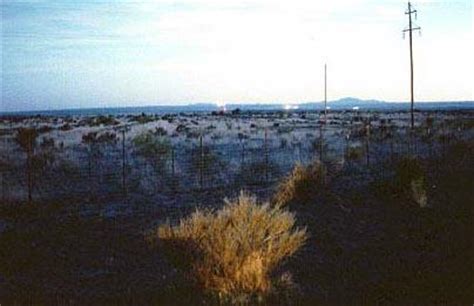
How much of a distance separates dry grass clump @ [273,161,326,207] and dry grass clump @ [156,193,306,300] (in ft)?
18.1

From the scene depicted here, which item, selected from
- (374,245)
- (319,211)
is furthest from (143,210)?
(374,245)

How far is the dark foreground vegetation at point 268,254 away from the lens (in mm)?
10266

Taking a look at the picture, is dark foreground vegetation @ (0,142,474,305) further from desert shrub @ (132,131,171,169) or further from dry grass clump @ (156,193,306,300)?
desert shrub @ (132,131,171,169)

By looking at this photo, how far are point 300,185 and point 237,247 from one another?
28.1 ft

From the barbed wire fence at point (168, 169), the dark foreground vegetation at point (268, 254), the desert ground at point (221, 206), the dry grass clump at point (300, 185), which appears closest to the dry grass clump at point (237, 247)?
the dark foreground vegetation at point (268, 254)

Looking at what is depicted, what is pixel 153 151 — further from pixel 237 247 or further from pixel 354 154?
pixel 237 247

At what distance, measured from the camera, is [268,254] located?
37.4ft

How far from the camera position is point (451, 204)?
18094mm

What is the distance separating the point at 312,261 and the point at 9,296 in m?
5.18

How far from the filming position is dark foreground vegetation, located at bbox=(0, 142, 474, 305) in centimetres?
1027

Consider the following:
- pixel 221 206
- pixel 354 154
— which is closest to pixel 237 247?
pixel 221 206

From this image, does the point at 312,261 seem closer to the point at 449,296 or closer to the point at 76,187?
the point at 449,296

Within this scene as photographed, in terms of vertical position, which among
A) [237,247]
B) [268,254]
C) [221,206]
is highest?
[237,247]

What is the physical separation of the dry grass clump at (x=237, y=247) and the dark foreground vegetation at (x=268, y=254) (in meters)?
0.03
